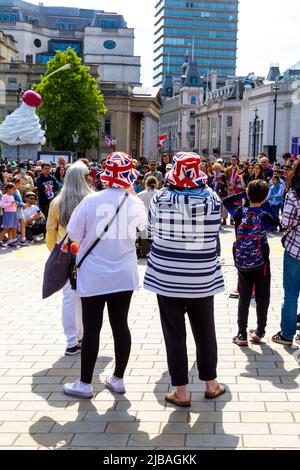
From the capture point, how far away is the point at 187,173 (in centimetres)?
532

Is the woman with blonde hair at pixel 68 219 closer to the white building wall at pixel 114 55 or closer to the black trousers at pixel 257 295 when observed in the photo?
the black trousers at pixel 257 295

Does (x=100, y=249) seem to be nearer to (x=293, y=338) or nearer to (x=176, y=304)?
(x=176, y=304)

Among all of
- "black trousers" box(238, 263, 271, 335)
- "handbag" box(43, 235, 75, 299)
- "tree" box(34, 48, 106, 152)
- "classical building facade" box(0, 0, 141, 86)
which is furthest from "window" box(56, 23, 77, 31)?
"handbag" box(43, 235, 75, 299)

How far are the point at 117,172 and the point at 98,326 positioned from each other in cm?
129

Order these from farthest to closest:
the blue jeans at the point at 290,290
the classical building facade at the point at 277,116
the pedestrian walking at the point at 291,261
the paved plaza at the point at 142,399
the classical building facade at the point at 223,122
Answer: the classical building facade at the point at 223,122, the classical building facade at the point at 277,116, the blue jeans at the point at 290,290, the pedestrian walking at the point at 291,261, the paved plaza at the point at 142,399

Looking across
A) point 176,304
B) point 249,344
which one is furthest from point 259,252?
point 176,304

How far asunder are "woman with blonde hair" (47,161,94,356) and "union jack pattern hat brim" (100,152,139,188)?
100 centimetres

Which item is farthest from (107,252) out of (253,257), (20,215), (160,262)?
(20,215)

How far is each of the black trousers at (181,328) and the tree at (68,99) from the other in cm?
6030

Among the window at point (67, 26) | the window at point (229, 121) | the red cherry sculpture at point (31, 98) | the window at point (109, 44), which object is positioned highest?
the window at point (67, 26)

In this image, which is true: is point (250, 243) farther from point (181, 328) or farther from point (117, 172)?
point (117, 172)

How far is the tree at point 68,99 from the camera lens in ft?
210

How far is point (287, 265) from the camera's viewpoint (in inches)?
283

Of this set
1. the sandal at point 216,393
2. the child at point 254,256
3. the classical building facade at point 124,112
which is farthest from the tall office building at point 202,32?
the sandal at point 216,393
